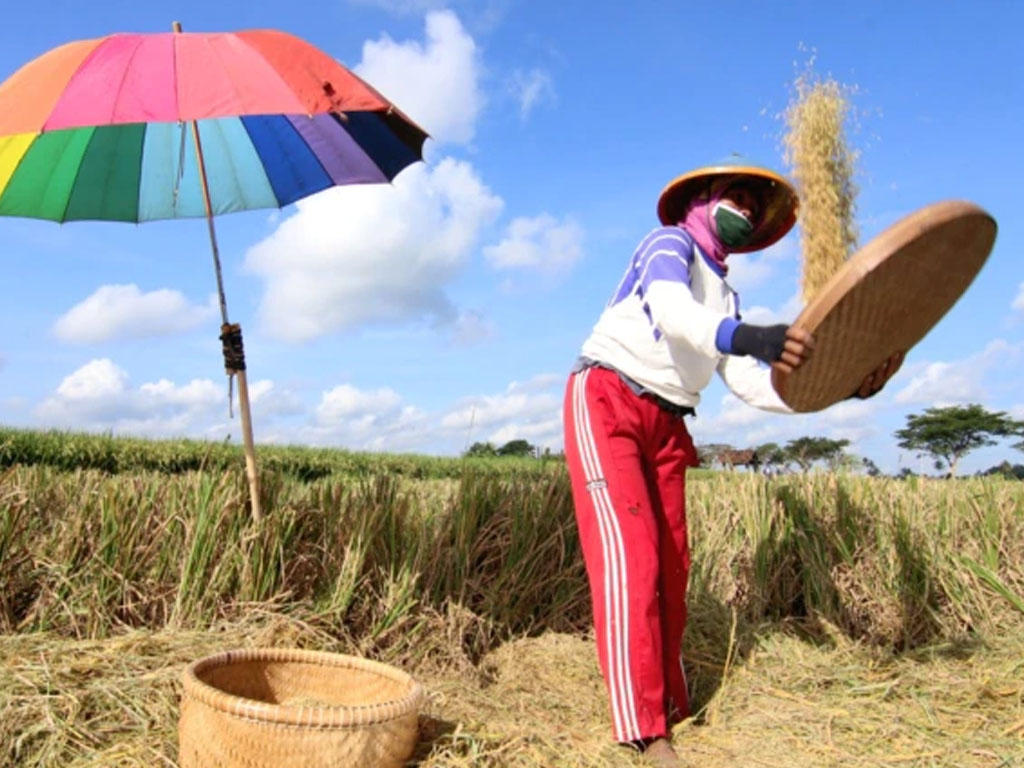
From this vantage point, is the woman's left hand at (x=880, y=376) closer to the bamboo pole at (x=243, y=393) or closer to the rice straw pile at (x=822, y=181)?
the bamboo pole at (x=243, y=393)

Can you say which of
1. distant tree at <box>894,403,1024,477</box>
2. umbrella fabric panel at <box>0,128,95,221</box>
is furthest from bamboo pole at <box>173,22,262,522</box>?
distant tree at <box>894,403,1024,477</box>

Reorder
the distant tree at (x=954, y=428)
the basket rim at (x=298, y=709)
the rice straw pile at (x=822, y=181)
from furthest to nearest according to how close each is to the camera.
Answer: the distant tree at (x=954, y=428) → the rice straw pile at (x=822, y=181) → the basket rim at (x=298, y=709)

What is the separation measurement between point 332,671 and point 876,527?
2770 millimetres

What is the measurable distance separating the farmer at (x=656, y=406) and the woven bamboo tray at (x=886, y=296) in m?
0.16

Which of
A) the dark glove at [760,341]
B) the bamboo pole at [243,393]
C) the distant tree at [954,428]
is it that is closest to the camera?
the dark glove at [760,341]

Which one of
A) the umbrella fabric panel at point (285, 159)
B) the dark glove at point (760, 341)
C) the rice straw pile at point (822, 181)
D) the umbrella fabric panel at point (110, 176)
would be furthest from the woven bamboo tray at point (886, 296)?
the rice straw pile at point (822, 181)

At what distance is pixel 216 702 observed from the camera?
91.6 inches

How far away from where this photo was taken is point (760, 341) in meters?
2.48

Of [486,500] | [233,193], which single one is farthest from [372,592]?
[233,193]

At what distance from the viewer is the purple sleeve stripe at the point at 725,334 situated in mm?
2553

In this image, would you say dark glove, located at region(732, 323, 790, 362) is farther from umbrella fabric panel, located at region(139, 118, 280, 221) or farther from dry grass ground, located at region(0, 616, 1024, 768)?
umbrella fabric panel, located at region(139, 118, 280, 221)

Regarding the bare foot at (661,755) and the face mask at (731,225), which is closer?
the bare foot at (661,755)

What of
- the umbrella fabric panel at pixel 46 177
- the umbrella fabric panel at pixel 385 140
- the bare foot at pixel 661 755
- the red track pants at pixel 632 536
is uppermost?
the umbrella fabric panel at pixel 385 140

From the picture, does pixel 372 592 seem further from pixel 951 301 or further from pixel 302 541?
pixel 951 301
